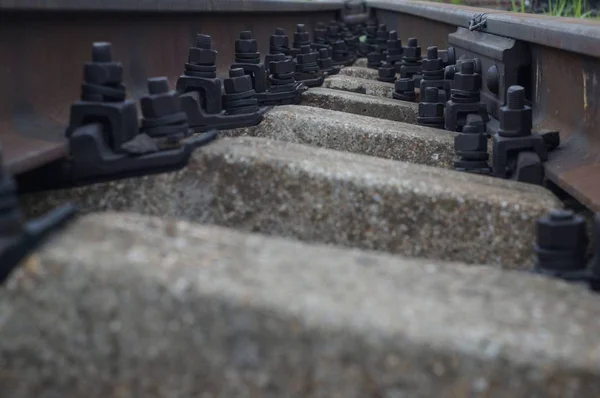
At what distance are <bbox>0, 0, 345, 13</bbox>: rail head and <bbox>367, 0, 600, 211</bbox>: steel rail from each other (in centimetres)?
146

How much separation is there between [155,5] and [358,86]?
2.10m

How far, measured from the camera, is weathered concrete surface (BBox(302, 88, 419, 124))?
4453mm

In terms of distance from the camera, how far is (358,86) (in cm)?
555

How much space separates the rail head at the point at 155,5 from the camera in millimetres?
2702

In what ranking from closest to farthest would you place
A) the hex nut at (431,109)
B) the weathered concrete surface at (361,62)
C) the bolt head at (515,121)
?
the bolt head at (515,121) < the hex nut at (431,109) < the weathered concrete surface at (361,62)

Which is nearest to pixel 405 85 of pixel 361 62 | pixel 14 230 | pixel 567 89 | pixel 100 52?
pixel 567 89

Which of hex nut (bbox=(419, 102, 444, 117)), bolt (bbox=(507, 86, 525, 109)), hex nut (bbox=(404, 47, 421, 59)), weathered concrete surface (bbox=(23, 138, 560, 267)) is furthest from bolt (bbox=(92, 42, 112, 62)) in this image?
hex nut (bbox=(404, 47, 421, 59))

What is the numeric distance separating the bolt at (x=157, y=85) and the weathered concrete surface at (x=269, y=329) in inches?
40.1

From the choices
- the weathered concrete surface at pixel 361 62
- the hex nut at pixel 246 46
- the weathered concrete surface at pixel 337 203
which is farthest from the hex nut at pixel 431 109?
the weathered concrete surface at pixel 361 62

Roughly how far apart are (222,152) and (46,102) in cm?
76

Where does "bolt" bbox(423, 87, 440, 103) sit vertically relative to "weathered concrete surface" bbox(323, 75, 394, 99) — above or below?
above

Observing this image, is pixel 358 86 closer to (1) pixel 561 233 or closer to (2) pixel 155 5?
(2) pixel 155 5

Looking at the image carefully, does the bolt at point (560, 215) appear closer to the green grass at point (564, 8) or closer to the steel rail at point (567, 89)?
the steel rail at point (567, 89)

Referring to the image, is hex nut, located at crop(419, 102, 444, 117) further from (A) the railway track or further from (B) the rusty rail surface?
(B) the rusty rail surface
